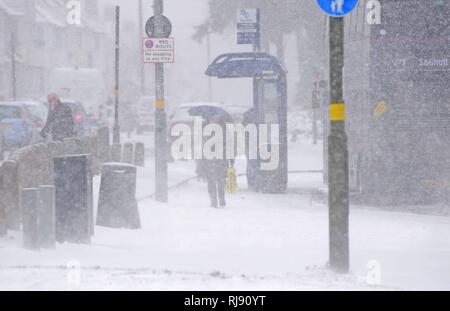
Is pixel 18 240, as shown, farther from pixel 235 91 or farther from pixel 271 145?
pixel 235 91

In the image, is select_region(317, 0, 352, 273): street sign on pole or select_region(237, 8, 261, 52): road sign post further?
select_region(237, 8, 261, 52): road sign post

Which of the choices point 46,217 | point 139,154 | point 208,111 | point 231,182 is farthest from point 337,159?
point 139,154

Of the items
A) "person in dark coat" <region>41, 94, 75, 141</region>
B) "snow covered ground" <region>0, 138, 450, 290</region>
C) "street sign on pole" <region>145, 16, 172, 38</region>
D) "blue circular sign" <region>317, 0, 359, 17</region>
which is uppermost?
"street sign on pole" <region>145, 16, 172, 38</region>

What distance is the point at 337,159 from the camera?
320 inches

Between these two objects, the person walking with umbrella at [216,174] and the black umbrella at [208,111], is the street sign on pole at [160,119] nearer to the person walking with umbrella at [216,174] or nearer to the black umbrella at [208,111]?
the person walking with umbrella at [216,174]

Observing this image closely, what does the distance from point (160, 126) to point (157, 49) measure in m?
1.41

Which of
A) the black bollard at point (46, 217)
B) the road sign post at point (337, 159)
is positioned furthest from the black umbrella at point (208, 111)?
the road sign post at point (337, 159)

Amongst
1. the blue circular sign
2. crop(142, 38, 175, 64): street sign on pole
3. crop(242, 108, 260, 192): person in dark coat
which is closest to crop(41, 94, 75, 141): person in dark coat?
crop(142, 38, 175, 64): street sign on pole

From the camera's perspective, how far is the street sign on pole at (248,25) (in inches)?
698

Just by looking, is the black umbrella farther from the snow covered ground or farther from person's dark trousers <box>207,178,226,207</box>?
person's dark trousers <box>207,178,226,207</box>

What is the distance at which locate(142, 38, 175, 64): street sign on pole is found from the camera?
1441cm

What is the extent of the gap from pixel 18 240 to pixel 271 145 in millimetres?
8320

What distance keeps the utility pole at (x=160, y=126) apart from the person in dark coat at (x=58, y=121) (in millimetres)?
3568

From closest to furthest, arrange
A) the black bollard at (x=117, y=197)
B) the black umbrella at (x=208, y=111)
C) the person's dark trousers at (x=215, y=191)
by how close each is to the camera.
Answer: the black bollard at (x=117, y=197) → the person's dark trousers at (x=215, y=191) → the black umbrella at (x=208, y=111)
